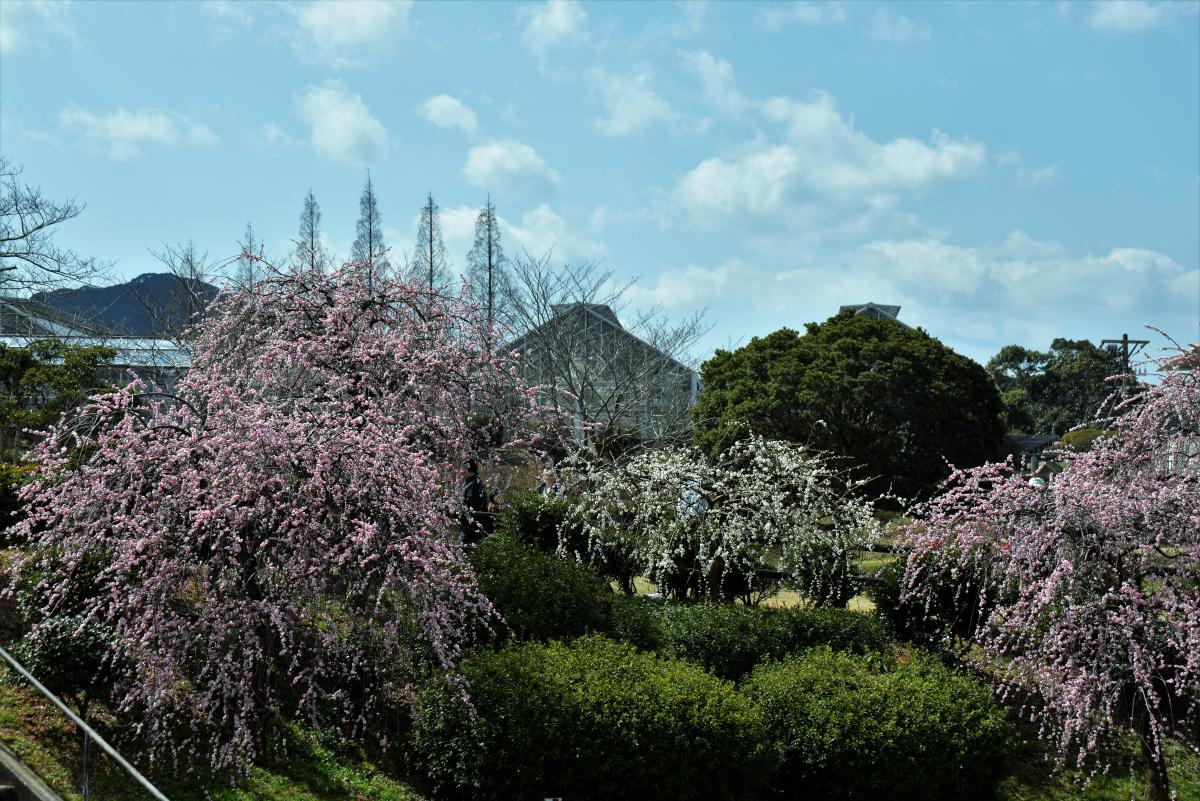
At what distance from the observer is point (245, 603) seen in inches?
249

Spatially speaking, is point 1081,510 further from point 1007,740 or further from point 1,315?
point 1,315

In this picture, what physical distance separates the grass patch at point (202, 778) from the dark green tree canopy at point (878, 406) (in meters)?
16.4

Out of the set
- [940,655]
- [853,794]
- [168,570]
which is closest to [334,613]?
[168,570]

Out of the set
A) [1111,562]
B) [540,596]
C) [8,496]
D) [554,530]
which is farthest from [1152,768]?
[8,496]

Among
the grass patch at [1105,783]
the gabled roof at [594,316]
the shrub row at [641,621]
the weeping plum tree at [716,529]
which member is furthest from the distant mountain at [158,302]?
the grass patch at [1105,783]

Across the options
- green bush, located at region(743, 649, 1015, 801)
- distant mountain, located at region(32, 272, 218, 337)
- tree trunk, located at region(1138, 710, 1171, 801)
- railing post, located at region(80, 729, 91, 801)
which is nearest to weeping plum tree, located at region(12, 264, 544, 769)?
railing post, located at region(80, 729, 91, 801)

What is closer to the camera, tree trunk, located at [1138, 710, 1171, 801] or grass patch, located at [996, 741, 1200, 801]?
tree trunk, located at [1138, 710, 1171, 801]

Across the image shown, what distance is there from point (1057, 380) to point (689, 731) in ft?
155

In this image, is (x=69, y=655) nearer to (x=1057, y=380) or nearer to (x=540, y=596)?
(x=540, y=596)

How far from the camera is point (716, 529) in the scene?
11039 millimetres

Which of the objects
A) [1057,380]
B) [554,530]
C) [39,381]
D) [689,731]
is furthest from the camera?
[1057,380]

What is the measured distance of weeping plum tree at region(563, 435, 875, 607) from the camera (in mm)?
11125

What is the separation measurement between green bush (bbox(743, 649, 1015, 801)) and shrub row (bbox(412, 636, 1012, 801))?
10 millimetres

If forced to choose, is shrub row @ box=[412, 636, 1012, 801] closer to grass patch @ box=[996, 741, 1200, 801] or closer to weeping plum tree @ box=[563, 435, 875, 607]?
grass patch @ box=[996, 741, 1200, 801]
